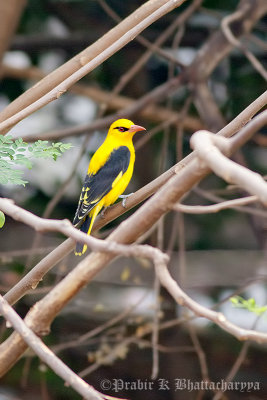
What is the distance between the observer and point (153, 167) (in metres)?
4.56

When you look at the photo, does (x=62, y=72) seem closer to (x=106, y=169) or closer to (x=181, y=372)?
(x=106, y=169)

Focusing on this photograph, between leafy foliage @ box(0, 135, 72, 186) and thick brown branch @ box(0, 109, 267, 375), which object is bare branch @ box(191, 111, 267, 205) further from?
leafy foliage @ box(0, 135, 72, 186)

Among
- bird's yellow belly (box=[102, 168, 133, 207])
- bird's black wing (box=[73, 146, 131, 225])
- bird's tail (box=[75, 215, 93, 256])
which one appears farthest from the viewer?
bird's yellow belly (box=[102, 168, 133, 207])

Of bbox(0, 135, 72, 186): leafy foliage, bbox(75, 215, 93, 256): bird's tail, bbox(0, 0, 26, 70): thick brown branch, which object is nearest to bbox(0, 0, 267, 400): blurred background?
bbox(0, 0, 26, 70): thick brown branch

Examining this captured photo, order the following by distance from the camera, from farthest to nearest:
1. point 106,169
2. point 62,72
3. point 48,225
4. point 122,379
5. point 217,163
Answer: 1. point 122,379
2. point 106,169
3. point 62,72
4. point 48,225
5. point 217,163

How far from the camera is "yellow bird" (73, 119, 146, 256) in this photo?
2.34 meters

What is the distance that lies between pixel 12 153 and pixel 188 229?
3.23 meters

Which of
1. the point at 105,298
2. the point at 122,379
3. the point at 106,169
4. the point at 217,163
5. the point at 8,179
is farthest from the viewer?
the point at 105,298

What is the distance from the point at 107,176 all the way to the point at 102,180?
0.02m

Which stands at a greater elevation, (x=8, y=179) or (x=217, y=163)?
(x=8, y=179)

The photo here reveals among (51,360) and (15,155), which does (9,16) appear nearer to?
(15,155)

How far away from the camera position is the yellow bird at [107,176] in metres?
2.34

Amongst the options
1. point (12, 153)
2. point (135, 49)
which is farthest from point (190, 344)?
point (12, 153)

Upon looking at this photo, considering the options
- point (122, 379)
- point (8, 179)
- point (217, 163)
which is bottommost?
point (217, 163)
